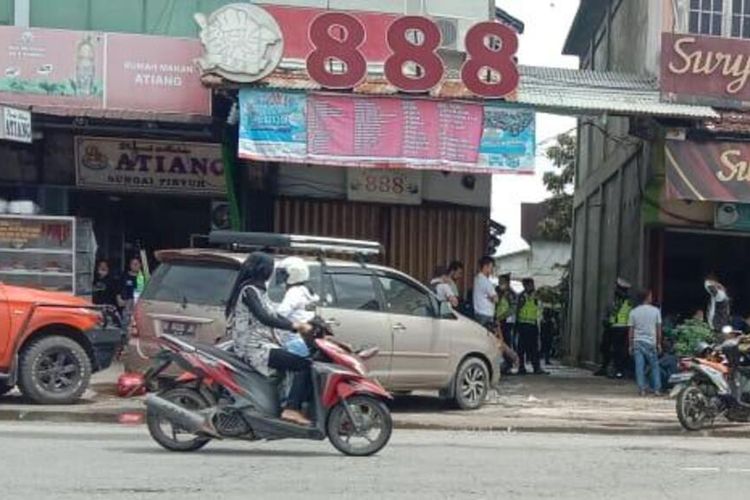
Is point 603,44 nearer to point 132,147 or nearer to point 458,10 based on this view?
point 458,10

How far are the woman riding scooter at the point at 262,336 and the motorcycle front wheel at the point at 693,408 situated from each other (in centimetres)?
557

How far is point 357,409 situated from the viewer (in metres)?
10.3

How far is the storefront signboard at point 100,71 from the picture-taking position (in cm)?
1878

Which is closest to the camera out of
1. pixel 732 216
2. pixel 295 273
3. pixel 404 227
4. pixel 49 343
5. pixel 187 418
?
pixel 187 418

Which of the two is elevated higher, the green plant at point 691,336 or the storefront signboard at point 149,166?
Answer: the storefront signboard at point 149,166

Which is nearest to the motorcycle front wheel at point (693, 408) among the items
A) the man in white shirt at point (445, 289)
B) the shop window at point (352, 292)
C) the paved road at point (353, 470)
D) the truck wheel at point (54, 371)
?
the paved road at point (353, 470)

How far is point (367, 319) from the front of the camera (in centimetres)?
1394

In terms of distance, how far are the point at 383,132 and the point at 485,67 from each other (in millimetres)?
1707

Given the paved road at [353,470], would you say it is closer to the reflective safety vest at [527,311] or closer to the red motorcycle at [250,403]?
the red motorcycle at [250,403]

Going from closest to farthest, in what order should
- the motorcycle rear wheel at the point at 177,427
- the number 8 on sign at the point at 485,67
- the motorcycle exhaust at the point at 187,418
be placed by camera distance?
the motorcycle exhaust at the point at 187,418, the motorcycle rear wheel at the point at 177,427, the number 8 on sign at the point at 485,67

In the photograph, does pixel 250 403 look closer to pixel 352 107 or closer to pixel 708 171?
pixel 352 107

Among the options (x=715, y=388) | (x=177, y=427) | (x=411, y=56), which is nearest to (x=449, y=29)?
(x=411, y=56)

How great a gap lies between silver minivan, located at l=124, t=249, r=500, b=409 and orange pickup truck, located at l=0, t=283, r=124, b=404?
640mm

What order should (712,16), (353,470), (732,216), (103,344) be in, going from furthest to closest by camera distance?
(712,16) → (732,216) → (103,344) → (353,470)
